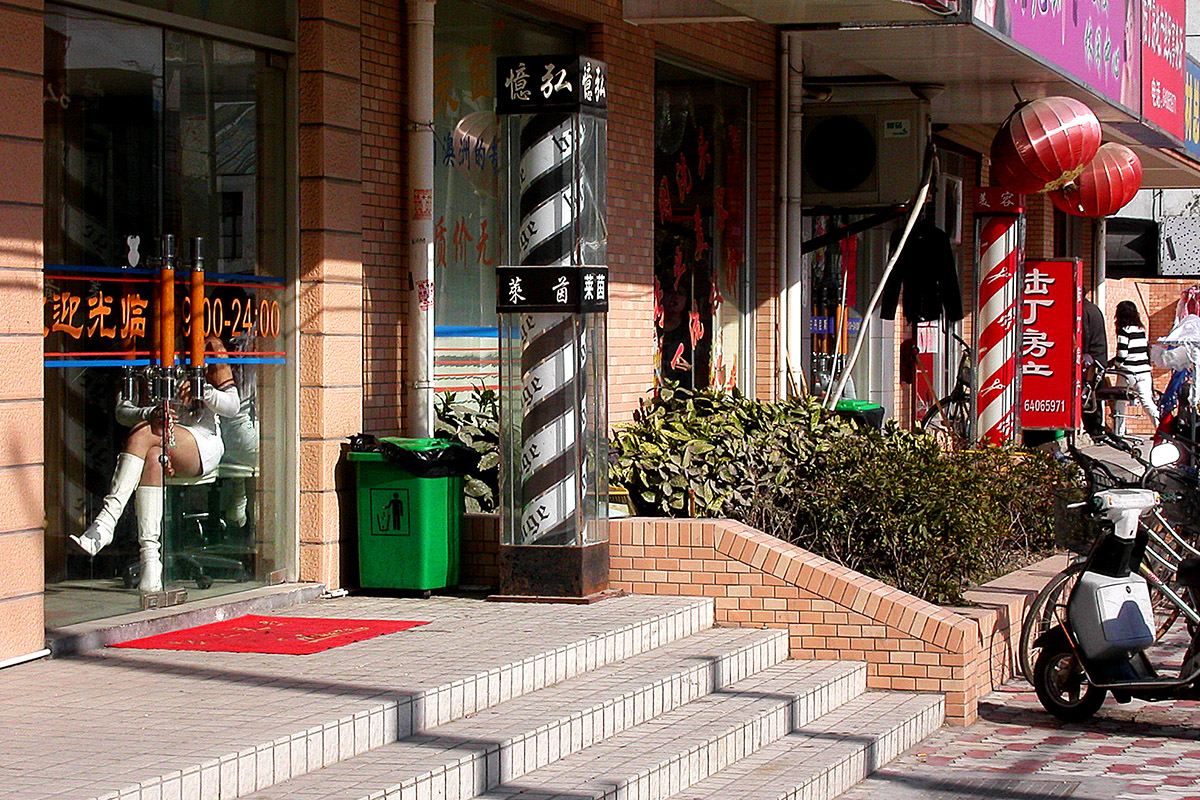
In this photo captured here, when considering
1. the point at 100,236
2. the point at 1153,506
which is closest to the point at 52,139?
the point at 100,236

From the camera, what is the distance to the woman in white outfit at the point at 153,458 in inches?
311

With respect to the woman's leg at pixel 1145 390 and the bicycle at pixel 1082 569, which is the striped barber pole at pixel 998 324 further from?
the bicycle at pixel 1082 569

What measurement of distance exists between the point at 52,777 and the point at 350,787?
3.06 feet

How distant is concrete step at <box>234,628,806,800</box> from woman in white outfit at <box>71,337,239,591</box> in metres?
2.20

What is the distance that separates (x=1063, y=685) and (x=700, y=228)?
19.1 ft

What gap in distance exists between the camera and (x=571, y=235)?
8742 millimetres

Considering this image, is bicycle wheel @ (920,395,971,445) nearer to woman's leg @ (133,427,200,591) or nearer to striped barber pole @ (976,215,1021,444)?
striped barber pole @ (976,215,1021,444)

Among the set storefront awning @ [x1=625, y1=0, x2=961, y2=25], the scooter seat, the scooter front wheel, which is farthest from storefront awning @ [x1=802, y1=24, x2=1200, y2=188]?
the scooter front wheel

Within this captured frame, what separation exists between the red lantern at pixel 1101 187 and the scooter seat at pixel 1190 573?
23.9ft

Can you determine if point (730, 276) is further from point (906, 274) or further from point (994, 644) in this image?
point (994, 644)

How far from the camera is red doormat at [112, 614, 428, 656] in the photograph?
7.40 meters

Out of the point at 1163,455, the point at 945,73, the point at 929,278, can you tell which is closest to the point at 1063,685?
the point at 1163,455

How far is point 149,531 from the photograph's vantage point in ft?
26.5

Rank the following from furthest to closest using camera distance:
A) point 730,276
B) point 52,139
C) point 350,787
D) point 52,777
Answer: point 730,276
point 52,139
point 350,787
point 52,777
